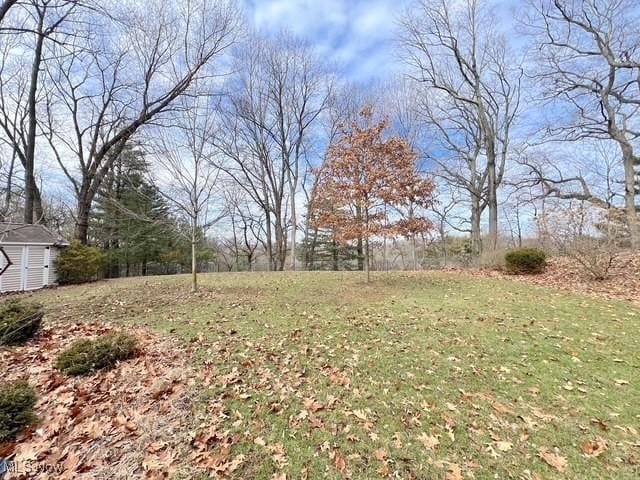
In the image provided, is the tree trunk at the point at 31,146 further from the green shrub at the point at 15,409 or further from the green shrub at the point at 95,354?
the green shrub at the point at 15,409

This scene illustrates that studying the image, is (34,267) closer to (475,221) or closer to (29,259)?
(29,259)

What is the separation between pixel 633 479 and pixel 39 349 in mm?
6931

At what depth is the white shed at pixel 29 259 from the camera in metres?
9.92

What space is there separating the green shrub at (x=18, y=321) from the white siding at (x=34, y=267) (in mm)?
7755

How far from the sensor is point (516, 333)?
484 centimetres

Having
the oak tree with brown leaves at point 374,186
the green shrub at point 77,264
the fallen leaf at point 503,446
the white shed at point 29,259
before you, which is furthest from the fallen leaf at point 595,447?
the green shrub at point 77,264

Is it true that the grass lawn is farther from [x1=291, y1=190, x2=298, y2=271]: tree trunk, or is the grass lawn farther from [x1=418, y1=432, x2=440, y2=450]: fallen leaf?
[x1=291, y1=190, x2=298, y2=271]: tree trunk

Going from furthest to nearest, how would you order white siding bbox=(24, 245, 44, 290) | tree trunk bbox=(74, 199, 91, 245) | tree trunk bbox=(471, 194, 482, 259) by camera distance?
tree trunk bbox=(471, 194, 482, 259) < tree trunk bbox=(74, 199, 91, 245) < white siding bbox=(24, 245, 44, 290)

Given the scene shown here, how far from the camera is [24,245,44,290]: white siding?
10.4m

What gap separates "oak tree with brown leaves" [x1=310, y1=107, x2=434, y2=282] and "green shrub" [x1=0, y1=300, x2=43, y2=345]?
6829 millimetres

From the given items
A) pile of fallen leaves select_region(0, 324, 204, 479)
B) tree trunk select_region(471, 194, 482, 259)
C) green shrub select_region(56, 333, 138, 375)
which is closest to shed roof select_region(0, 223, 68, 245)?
pile of fallen leaves select_region(0, 324, 204, 479)

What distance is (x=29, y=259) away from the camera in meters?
10.5

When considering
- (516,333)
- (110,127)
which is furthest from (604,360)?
(110,127)

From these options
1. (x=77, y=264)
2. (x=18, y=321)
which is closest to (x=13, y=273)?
(x=77, y=264)
